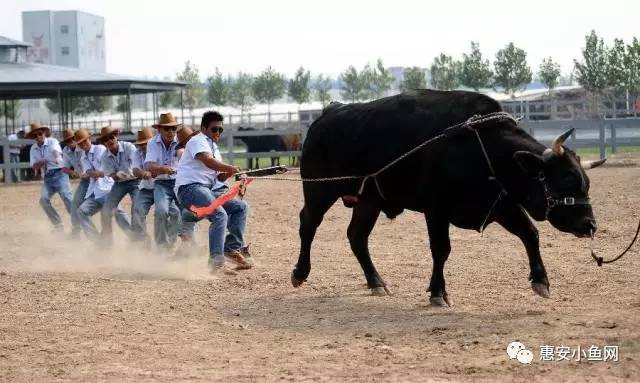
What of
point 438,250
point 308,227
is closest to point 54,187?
point 308,227

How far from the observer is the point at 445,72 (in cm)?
6138

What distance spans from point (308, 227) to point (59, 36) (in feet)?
296

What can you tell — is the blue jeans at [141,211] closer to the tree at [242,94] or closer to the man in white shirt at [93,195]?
the man in white shirt at [93,195]

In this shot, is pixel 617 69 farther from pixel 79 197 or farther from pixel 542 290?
pixel 542 290

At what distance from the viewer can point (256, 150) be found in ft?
114

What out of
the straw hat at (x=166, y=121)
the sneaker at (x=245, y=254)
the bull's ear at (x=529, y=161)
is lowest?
the sneaker at (x=245, y=254)

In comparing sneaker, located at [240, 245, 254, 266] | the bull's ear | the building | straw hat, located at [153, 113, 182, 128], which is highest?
the building

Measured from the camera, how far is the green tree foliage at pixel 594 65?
157 ft

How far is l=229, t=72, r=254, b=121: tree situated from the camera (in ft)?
235

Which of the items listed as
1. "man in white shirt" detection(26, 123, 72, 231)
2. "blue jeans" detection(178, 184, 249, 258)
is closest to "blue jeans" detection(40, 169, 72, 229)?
"man in white shirt" detection(26, 123, 72, 231)

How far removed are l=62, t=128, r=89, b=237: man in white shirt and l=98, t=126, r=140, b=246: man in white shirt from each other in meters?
0.96

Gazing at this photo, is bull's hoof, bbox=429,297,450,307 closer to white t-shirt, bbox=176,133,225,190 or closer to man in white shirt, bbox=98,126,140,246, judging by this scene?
white t-shirt, bbox=176,133,225,190

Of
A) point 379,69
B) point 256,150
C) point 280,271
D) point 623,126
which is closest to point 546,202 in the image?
point 280,271

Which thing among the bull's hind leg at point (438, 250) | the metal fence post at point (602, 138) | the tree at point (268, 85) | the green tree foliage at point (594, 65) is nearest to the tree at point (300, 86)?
the tree at point (268, 85)
